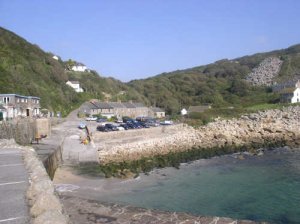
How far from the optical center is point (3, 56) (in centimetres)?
7469

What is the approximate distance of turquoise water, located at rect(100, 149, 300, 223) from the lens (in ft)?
73.3

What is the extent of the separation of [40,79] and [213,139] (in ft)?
140

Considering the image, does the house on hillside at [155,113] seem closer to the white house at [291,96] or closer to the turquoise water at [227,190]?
the white house at [291,96]

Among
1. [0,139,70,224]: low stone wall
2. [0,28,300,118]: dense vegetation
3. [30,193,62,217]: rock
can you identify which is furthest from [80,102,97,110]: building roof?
[30,193,62,217]: rock

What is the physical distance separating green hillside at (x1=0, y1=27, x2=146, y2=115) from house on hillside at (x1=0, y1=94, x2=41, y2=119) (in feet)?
27.4

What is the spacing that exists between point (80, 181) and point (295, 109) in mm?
65868

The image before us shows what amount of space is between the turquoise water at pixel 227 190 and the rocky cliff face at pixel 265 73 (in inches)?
4433

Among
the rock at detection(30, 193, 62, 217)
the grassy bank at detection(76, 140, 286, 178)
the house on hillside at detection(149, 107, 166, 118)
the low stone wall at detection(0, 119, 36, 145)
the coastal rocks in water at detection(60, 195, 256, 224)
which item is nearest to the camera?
the rock at detection(30, 193, 62, 217)

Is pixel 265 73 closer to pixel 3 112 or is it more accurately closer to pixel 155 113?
pixel 155 113

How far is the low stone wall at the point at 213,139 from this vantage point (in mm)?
40156

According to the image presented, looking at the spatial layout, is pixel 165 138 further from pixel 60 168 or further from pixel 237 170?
pixel 60 168

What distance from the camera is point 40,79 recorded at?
77.9 meters

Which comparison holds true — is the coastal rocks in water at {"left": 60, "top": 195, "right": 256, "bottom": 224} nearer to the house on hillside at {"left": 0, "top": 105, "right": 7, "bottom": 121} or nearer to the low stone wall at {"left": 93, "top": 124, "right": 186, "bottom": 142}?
the house on hillside at {"left": 0, "top": 105, "right": 7, "bottom": 121}

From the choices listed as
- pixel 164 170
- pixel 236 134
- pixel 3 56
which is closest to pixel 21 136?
pixel 164 170
